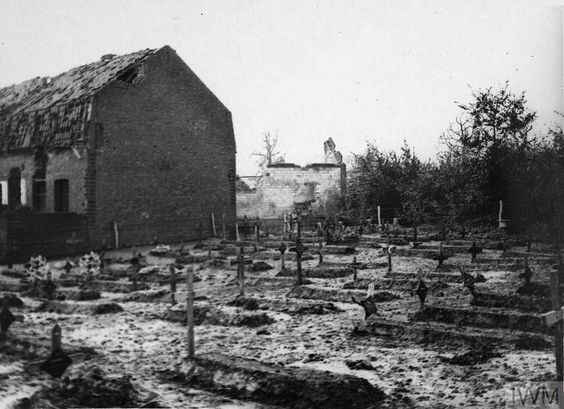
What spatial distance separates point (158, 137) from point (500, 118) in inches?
502

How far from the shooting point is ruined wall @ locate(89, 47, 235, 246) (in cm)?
1884

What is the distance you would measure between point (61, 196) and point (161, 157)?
4091mm

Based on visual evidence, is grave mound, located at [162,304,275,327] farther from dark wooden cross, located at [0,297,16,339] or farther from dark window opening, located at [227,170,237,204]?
dark window opening, located at [227,170,237,204]

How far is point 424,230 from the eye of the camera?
752 inches

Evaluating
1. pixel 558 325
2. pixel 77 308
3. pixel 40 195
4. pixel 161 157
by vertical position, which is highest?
pixel 161 157

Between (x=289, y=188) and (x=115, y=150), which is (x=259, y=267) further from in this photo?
(x=289, y=188)

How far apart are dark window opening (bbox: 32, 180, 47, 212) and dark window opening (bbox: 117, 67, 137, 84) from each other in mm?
4935

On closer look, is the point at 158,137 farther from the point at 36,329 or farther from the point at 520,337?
the point at 520,337

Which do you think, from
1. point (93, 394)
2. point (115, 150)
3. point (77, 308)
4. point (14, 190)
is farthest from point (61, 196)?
point (93, 394)

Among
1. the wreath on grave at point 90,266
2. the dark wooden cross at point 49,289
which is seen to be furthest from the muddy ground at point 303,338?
the wreath on grave at point 90,266

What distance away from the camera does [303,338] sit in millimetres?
7086

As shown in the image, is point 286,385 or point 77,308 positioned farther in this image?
point 77,308

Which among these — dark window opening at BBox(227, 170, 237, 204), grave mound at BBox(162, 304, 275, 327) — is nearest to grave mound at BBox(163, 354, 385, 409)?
grave mound at BBox(162, 304, 275, 327)

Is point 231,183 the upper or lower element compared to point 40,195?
upper
